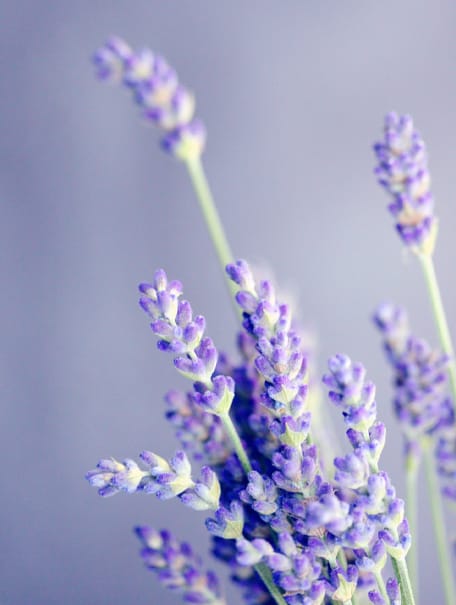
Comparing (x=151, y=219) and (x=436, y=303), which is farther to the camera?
(x=151, y=219)

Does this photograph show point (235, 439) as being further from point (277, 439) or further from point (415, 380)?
point (415, 380)

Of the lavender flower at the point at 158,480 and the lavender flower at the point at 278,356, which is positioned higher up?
the lavender flower at the point at 278,356

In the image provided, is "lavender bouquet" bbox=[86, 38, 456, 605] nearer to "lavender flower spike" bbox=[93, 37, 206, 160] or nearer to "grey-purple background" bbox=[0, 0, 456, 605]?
"lavender flower spike" bbox=[93, 37, 206, 160]

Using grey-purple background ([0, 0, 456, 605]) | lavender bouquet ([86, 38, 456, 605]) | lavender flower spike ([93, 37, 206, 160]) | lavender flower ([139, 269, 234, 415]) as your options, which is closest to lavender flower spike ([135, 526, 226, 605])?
lavender bouquet ([86, 38, 456, 605])

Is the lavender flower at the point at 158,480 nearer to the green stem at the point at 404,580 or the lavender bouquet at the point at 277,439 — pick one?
the lavender bouquet at the point at 277,439

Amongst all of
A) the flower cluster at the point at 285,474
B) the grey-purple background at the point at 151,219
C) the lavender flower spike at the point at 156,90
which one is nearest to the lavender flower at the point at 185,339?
the flower cluster at the point at 285,474

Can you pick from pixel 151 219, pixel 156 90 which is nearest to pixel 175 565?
pixel 156 90
